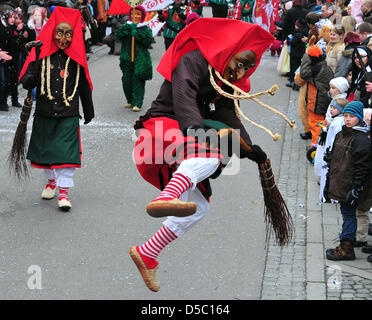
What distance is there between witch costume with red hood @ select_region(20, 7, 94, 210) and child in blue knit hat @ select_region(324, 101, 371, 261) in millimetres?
2661

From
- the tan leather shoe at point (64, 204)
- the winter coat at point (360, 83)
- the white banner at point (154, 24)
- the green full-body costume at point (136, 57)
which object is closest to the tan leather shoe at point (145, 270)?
the tan leather shoe at point (64, 204)

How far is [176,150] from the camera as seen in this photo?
14.1 feet

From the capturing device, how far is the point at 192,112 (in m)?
4.16

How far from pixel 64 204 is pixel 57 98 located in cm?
109

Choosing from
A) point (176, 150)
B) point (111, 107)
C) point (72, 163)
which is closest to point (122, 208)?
point (72, 163)

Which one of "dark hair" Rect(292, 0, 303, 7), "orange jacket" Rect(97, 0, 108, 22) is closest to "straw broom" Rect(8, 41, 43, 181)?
"dark hair" Rect(292, 0, 303, 7)

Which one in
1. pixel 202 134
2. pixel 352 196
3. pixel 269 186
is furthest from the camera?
pixel 352 196

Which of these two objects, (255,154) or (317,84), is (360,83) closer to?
(317,84)

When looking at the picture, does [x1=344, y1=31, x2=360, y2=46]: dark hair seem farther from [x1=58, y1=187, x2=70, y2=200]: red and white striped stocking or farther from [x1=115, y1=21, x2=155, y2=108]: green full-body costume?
[x1=58, y1=187, x2=70, y2=200]: red and white striped stocking

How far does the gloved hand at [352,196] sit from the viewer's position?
5.77 metres

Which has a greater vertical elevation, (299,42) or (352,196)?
(352,196)

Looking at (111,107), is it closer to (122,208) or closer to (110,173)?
(110,173)
